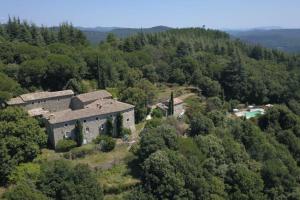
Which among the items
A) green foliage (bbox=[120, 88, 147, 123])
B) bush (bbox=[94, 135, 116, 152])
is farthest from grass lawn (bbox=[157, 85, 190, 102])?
bush (bbox=[94, 135, 116, 152])

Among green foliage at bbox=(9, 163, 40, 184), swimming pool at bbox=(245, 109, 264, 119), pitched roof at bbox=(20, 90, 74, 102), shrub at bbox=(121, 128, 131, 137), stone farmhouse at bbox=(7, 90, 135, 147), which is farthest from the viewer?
swimming pool at bbox=(245, 109, 264, 119)

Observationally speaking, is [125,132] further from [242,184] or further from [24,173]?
[242,184]

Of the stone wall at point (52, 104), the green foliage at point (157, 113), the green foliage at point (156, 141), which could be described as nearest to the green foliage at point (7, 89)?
the stone wall at point (52, 104)

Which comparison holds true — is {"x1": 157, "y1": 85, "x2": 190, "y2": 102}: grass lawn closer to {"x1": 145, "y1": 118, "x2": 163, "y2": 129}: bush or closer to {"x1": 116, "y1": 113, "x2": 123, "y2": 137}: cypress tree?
{"x1": 145, "y1": 118, "x2": 163, "y2": 129}: bush

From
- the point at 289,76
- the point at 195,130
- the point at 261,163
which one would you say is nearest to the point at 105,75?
the point at 195,130

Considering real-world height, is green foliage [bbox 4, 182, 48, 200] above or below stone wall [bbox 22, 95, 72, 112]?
below

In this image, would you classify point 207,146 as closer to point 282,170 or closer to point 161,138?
point 161,138

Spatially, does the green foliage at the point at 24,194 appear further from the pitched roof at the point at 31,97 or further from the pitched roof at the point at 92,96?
the pitched roof at the point at 92,96
